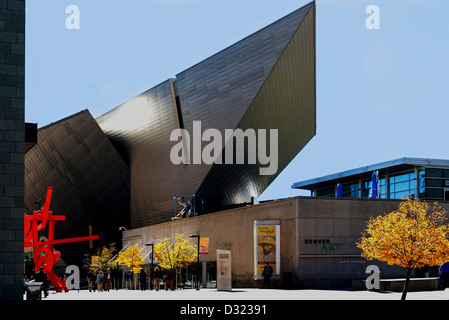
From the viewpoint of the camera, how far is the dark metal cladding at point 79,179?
80.9 m

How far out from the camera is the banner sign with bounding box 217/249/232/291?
38125 millimetres

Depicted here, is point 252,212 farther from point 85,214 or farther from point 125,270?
A: point 85,214

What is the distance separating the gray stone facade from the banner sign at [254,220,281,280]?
75.8 feet

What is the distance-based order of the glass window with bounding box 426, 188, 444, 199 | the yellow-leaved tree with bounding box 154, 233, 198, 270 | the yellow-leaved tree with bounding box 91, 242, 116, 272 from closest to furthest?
the yellow-leaved tree with bounding box 154, 233, 198, 270
the glass window with bounding box 426, 188, 444, 199
the yellow-leaved tree with bounding box 91, 242, 116, 272

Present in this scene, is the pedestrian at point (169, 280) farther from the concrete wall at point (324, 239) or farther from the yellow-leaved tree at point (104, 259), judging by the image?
the yellow-leaved tree at point (104, 259)

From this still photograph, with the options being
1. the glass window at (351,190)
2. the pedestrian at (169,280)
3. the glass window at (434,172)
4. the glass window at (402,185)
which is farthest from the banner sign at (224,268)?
the glass window at (351,190)

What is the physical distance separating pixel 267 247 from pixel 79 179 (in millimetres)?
45566

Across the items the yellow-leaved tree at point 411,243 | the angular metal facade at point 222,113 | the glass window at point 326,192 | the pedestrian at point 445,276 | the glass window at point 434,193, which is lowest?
the pedestrian at point 445,276

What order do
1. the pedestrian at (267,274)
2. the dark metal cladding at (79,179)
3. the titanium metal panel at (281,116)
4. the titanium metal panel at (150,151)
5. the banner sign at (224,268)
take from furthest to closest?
1. the dark metal cladding at (79,179)
2. the titanium metal panel at (150,151)
3. the titanium metal panel at (281,116)
4. the pedestrian at (267,274)
5. the banner sign at (224,268)

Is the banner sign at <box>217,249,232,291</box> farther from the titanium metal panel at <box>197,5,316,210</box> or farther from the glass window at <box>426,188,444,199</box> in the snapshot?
the glass window at <box>426,188,444,199</box>

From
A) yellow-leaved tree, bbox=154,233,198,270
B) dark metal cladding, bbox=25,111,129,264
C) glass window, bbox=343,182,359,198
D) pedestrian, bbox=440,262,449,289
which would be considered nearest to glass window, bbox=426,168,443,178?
glass window, bbox=343,182,359,198

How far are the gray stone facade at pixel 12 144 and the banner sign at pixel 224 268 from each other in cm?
1665

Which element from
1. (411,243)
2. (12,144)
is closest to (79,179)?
(411,243)

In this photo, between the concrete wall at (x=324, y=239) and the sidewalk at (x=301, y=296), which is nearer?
the sidewalk at (x=301, y=296)
